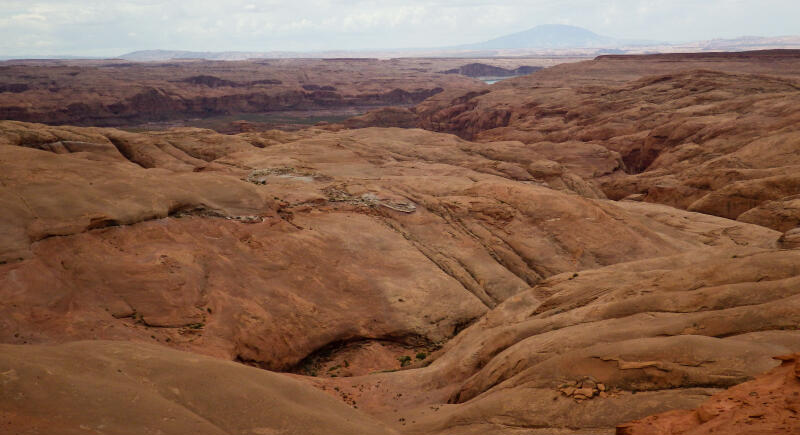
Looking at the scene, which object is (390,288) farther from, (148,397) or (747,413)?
(747,413)

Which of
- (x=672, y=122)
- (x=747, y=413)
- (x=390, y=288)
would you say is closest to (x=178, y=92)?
(x=672, y=122)

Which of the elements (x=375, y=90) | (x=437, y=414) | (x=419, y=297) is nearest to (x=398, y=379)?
(x=437, y=414)

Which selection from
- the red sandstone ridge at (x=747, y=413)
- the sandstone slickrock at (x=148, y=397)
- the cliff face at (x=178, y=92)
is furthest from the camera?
the cliff face at (x=178, y=92)

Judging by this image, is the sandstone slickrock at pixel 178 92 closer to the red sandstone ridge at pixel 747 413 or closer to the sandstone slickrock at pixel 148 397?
the sandstone slickrock at pixel 148 397

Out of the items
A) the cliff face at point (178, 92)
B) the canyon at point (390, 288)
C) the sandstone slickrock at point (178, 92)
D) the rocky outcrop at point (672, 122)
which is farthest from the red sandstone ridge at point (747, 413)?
the sandstone slickrock at point (178, 92)

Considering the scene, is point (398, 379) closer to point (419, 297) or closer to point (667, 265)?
point (419, 297)

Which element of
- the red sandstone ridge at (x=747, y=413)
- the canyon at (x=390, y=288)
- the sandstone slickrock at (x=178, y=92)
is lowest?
the canyon at (x=390, y=288)

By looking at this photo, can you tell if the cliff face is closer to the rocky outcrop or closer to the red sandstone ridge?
the rocky outcrop
